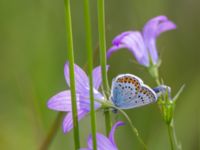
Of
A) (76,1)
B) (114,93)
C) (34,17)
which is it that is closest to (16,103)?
(34,17)

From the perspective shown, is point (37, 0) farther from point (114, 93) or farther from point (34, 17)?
point (114, 93)

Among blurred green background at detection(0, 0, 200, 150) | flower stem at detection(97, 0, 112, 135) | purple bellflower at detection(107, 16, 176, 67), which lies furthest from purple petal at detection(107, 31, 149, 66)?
blurred green background at detection(0, 0, 200, 150)

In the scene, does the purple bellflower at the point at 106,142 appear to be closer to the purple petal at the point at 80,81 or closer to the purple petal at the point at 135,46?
the purple petal at the point at 80,81

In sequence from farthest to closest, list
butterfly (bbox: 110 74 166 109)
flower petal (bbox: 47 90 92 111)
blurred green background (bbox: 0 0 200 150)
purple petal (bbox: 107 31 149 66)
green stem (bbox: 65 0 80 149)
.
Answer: blurred green background (bbox: 0 0 200 150)
purple petal (bbox: 107 31 149 66)
flower petal (bbox: 47 90 92 111)
butterfly (bbox: 110 74 166 109)
green stem (bbox: 65 0 80 149)

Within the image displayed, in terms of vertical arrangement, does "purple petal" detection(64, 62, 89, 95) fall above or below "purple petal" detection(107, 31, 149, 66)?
below

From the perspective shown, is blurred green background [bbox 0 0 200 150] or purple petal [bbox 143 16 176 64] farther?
blurred green background [bbox 0 0 200 150]

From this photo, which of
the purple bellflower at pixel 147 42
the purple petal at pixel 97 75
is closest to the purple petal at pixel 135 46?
the purple bellflower at pixel 147 42

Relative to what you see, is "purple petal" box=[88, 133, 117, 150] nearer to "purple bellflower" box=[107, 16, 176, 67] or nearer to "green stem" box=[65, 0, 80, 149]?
"green stem" box=[65, 0, 80, 149]
